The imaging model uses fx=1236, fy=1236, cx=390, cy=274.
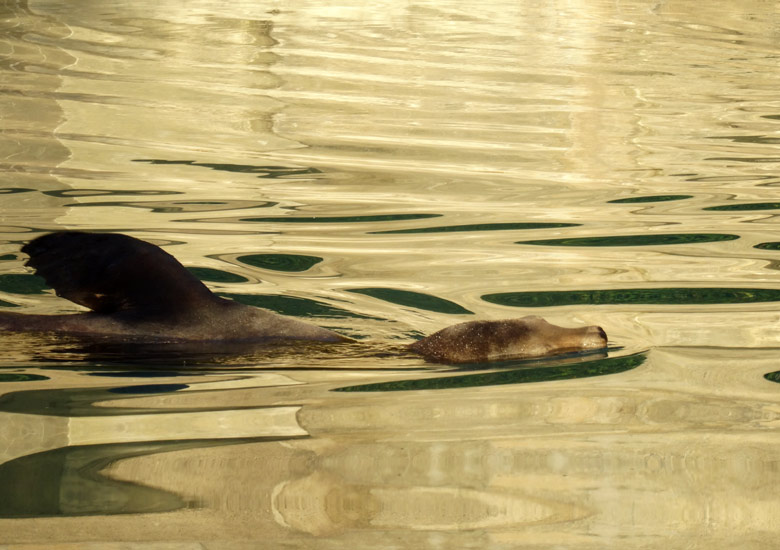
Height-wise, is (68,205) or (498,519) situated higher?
(498,519)

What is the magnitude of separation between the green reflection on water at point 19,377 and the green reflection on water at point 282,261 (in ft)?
5.84

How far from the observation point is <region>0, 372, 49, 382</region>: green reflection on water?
3.40 m

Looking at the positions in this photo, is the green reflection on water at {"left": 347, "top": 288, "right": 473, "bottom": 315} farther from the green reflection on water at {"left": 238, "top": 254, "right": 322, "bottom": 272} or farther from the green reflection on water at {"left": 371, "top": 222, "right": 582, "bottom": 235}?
the green reflection on water at {"left": 371, "top": 222, "right": 582, "bottom": 235}

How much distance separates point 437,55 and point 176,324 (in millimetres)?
10713

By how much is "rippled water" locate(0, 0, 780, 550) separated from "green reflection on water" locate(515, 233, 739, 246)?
23 millimetres

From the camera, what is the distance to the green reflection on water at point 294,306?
4.40 metres

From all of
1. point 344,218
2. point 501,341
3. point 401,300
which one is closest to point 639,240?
point 344,218

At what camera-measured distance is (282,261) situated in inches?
207

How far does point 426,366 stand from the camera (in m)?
3.65

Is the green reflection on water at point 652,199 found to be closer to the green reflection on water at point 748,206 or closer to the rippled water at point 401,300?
the rippled water at point 401,300

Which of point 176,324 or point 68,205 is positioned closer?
point 176,324

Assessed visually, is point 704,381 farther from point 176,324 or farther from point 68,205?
point 68,205

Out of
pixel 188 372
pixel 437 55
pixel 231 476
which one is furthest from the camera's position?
pixel 437 55

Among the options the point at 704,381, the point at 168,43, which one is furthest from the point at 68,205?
the point at 168,43
